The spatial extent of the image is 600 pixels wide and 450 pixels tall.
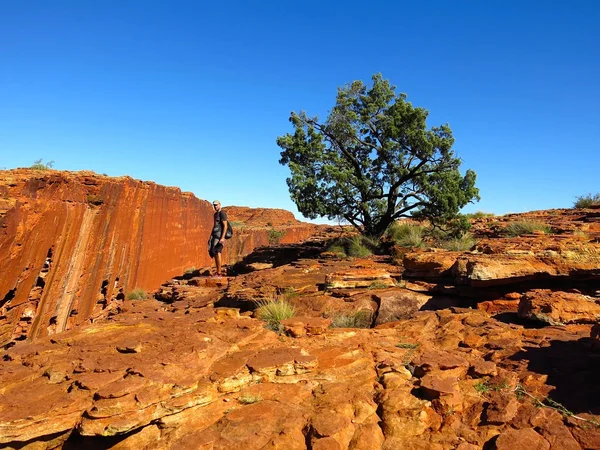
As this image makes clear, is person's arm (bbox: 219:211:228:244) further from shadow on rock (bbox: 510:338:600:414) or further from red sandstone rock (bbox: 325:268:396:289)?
shadow on rock (bbox: 510:338:600:414)

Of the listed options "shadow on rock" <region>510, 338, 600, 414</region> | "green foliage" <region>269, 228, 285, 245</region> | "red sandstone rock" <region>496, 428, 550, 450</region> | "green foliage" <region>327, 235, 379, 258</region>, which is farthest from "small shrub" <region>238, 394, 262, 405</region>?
"green foliage" <region>269, 228, 285, 245</region>

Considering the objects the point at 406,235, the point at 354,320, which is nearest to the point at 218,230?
the point at 354,320

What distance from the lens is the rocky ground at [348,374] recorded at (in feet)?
10.5

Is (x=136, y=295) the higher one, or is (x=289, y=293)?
(x=289, y=293)

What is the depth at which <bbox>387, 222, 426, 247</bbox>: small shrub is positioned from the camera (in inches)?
488

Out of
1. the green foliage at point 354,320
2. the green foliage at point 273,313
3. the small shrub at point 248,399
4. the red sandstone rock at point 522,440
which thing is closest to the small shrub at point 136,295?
the green foliage at point 273,313

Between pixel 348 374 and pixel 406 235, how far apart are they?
397 inches

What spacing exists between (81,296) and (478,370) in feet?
27.0

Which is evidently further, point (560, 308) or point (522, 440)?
point (560, 308)

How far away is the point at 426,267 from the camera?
25.9 feet

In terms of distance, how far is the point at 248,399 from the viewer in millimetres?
3719

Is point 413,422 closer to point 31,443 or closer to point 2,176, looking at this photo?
point 31,443

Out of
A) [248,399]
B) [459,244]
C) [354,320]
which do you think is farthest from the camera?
[459,244]

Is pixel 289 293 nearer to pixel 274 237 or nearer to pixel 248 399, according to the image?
pixel 248 399
